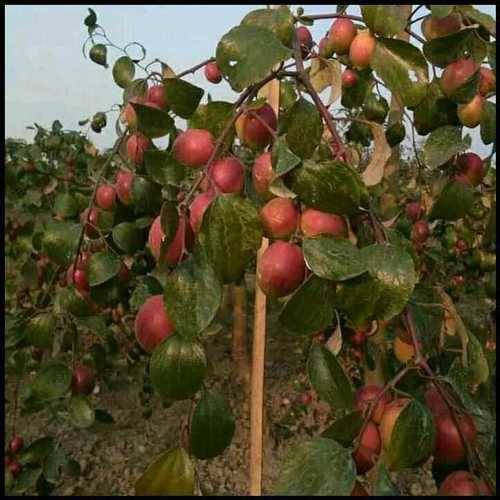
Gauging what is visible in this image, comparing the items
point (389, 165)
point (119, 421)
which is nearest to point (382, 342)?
point (389, 165)

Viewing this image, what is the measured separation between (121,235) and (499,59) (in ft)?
1.67

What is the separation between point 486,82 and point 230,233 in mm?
357

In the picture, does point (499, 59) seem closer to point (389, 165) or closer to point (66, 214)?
point (389, 165)

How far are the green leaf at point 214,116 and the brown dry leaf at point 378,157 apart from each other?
0.15 metres

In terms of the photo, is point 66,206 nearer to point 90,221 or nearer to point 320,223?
point 90,221

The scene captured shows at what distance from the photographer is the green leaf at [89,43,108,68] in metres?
1.11

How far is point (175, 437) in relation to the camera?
5.86 ft

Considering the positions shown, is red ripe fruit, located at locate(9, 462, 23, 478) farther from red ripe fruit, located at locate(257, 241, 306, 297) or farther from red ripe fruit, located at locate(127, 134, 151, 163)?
red ripe fruit, located at locate(257, 241, 306, 297)

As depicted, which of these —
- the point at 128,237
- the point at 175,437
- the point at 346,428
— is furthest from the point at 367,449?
the point at 175,437

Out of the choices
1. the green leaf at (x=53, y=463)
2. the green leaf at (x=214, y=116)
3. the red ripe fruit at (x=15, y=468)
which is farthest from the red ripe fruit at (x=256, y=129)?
the red ripe fruit at (x=15, y=468)

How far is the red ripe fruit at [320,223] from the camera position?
42cm

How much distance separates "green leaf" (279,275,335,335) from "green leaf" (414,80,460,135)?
0.98 feet

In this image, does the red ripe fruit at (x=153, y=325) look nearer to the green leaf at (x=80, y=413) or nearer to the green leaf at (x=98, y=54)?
the green leaf at (x=80, y=413)

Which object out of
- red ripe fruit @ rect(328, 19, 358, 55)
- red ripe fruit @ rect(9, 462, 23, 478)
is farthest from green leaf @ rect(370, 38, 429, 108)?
red ripe fruit @ rect(9, 462, 23, 478)
